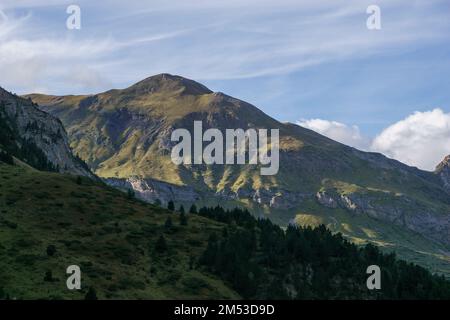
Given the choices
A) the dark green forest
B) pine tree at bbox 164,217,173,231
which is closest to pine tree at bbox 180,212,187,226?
pine tree at bbox 164,217,173,231

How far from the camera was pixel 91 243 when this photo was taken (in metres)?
110

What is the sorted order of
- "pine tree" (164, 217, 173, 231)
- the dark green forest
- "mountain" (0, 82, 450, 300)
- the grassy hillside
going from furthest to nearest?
"pine tree" (164, 217, 173, 231), the dark green forest, "mountain" (0, 82, 450, 300), the grassy hillside

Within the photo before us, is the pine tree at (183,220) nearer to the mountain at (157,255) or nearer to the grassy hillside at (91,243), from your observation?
the mountain at (157,255)

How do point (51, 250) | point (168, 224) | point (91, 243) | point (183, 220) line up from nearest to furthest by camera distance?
point (51, 250), point (91, 243), point (168, 224), point (183, 220)

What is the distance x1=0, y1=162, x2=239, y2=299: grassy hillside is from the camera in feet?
279

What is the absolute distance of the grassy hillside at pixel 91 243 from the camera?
279 ft

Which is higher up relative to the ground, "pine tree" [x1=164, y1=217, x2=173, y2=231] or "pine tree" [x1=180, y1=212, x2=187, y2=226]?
"pine tree" [x1=180, y1=212, x2=187, y2=226]

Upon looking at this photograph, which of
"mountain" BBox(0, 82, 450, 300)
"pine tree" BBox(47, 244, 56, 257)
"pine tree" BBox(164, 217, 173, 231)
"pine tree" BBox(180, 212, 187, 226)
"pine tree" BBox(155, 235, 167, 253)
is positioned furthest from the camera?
"pine tree" BBox(180, 212, 187, 226)

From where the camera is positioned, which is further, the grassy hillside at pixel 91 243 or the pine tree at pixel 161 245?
the pine tree at pixel 161 245

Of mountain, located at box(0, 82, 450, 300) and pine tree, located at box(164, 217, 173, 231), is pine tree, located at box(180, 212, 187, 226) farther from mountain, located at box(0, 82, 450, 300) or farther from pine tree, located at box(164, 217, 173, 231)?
pine tree, located at box(164, 217, 173, 231)

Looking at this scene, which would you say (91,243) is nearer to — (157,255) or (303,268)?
(157,255)

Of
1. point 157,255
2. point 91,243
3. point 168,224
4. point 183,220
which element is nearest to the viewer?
point 91,243

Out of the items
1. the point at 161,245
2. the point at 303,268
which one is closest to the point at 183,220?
the point at 161,245

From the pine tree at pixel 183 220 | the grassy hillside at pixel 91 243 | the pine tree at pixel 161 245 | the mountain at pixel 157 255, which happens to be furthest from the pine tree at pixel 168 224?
the pine tree at pixel 161 245
